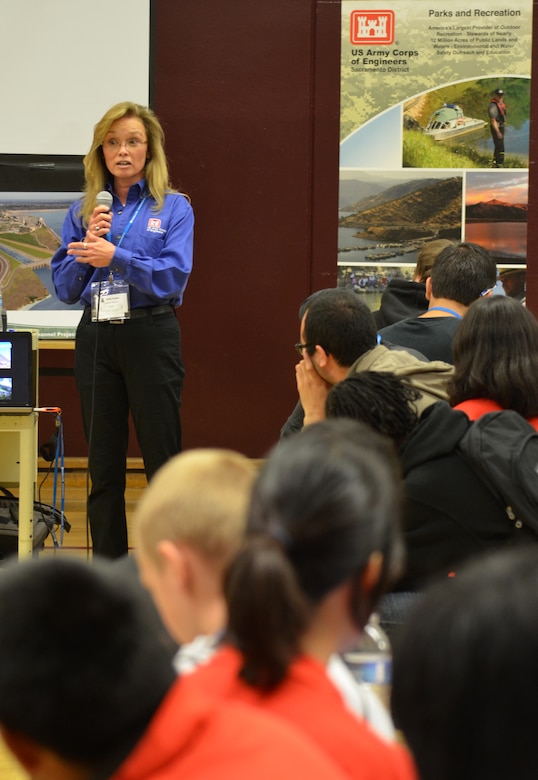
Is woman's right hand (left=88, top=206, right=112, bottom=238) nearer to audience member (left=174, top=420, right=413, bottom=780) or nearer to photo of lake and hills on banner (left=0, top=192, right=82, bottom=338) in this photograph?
photo of lake and hills on banner (left=0, top=192, right=82, bottom=338)

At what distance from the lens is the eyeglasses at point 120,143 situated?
3693 mm

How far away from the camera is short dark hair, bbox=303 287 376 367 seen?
269 centimetres

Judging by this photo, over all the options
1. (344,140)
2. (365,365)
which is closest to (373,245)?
(344,140)

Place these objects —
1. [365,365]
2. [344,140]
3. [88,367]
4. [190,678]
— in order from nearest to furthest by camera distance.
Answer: [190,678] < [365,365] < [88,367] < [344,140]

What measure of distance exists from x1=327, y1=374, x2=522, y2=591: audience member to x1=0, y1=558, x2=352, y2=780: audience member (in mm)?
1304

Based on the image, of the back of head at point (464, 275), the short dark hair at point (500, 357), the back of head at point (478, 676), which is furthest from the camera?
the back of head at point (464, 275)

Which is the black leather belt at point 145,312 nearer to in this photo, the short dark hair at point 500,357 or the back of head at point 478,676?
the short dark hair at point 500,357

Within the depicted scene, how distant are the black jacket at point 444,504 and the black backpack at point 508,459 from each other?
24 millimetres

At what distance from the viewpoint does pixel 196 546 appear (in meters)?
1.15

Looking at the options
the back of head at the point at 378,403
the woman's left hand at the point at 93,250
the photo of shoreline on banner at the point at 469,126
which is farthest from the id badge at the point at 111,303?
the photo of shoreline on banner at the point at 469,126

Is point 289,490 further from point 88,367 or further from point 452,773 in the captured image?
point 88,367

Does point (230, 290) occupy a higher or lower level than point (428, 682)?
higher

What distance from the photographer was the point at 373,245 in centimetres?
593

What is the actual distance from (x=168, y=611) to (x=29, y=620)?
39 centimetres
